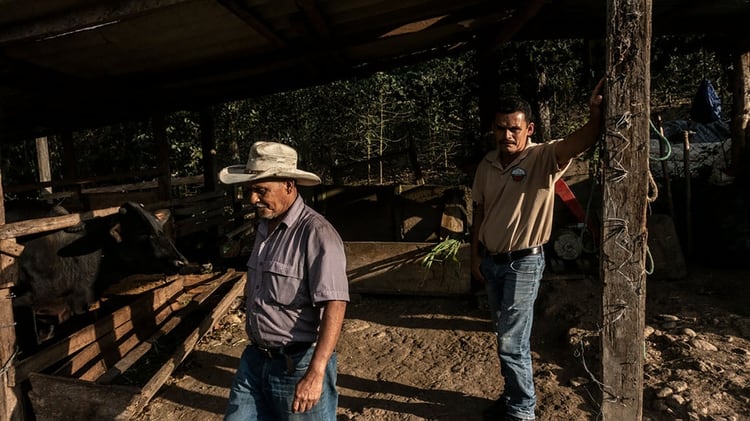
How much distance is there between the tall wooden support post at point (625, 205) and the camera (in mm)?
2217

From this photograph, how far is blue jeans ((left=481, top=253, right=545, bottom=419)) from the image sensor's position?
9.72ft

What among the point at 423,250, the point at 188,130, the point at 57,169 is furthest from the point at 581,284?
the point at 57,169

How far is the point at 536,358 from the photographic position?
A: 4273 millimetres

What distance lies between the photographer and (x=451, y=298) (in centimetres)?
577

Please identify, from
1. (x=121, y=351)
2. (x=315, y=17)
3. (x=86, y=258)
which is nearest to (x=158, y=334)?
(x=121, y=351)

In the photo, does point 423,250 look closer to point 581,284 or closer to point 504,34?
point 581,284

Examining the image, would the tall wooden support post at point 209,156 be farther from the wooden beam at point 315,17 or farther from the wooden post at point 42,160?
the wooden beam at point 315,17

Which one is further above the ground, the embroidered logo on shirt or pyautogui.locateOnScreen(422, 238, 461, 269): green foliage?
the embroidered logo on shirt

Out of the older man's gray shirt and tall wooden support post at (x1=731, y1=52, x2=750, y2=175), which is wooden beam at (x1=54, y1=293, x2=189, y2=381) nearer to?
the older man's gray shirt

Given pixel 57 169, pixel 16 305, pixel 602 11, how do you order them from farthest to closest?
1. pixel 57 169
2. pixel 602 11
3. pixel 16 305

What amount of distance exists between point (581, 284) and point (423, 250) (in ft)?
6.05

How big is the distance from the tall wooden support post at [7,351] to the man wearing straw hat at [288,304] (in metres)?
2.32

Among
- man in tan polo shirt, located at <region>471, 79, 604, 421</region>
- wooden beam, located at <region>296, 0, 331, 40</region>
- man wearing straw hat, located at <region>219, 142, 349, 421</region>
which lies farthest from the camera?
wooden beam, located at <region>296, 0, 331, 40</region>

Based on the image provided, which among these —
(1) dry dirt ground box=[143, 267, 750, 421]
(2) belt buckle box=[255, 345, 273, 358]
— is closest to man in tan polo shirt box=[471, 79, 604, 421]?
(1) dry dirt ground box=[143, 267, 750, 421]
